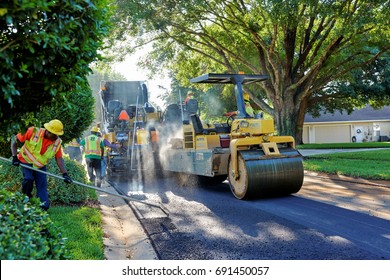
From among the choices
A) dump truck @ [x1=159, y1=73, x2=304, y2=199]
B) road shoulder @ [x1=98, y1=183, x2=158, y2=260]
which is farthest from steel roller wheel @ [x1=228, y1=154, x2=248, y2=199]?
road shoulder @ [x1=98, y1=183, x2=158, y2=260]

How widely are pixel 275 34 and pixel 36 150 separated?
11.1 m

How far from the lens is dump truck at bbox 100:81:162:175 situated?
1233 centimetres

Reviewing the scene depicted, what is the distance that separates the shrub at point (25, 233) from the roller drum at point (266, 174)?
15.4 ft

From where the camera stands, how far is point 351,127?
119ft

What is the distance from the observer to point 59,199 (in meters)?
7.48

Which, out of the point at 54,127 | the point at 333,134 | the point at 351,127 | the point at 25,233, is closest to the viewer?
the point at 25,233

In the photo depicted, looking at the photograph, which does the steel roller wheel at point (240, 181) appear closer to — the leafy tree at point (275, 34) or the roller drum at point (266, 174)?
the roller drum at point (266, 174)

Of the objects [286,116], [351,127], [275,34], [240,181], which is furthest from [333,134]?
[240,181]

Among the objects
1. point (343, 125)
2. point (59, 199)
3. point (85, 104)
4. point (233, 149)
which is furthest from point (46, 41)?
point (343, 125)

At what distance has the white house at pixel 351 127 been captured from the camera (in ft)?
117

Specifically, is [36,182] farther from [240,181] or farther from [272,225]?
[240,181]

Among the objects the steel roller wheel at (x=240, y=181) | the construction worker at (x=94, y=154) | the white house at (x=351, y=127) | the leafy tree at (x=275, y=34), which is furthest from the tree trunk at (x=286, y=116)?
the white house at (x=351, y=127)

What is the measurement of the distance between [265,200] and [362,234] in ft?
8.87
